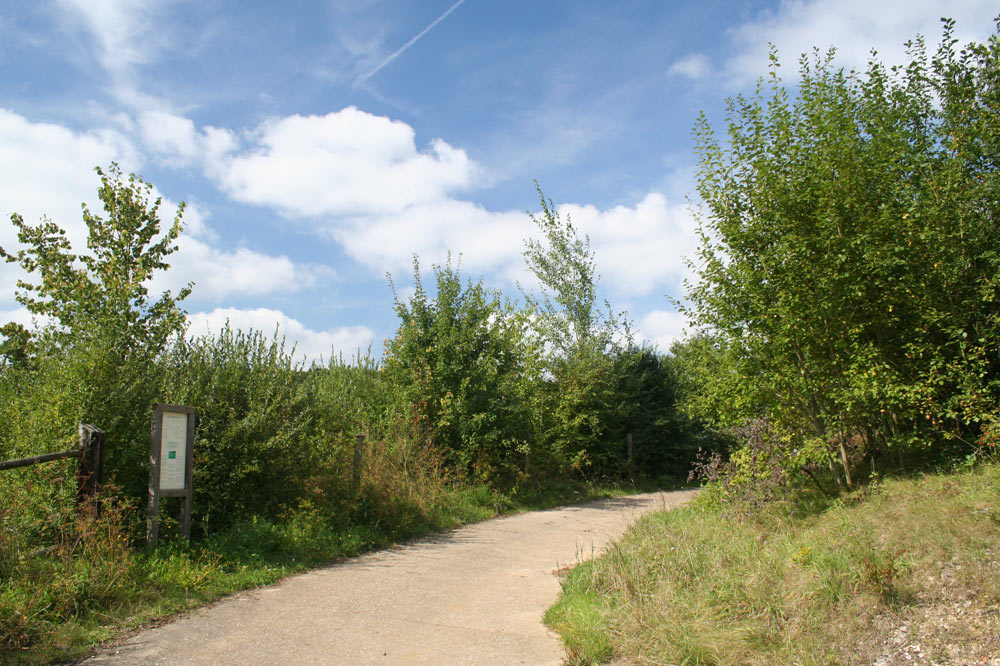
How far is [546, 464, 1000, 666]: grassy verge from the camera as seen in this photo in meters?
4.54

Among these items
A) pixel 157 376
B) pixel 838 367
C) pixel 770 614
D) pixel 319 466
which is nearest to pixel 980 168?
pixel 838 367

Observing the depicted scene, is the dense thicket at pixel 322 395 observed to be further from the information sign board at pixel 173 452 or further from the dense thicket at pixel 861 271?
the dense thicket at pixel 861 271

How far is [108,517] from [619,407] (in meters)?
17.8

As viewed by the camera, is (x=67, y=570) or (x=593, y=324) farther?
(x=593, y=324)

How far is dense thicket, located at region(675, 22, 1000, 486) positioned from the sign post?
6723 mm

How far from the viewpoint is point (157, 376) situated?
344 inches

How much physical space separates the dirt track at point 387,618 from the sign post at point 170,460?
1517 millimetres

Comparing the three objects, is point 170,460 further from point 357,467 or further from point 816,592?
point 816,592

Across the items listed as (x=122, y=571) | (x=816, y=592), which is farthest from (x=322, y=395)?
(x=816, y=592)

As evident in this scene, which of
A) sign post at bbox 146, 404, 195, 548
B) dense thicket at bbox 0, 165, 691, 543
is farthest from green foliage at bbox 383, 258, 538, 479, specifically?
sign post at bbox 146, 404, 195, 548

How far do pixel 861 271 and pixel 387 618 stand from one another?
6469mm

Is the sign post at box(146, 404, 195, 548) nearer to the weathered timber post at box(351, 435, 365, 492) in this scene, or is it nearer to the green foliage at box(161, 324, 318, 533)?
the green foliage at box(161, 324, 318, 533)

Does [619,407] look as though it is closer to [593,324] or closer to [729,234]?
[593,324]

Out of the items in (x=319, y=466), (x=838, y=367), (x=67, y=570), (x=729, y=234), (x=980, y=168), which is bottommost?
(x=67, y=570)
